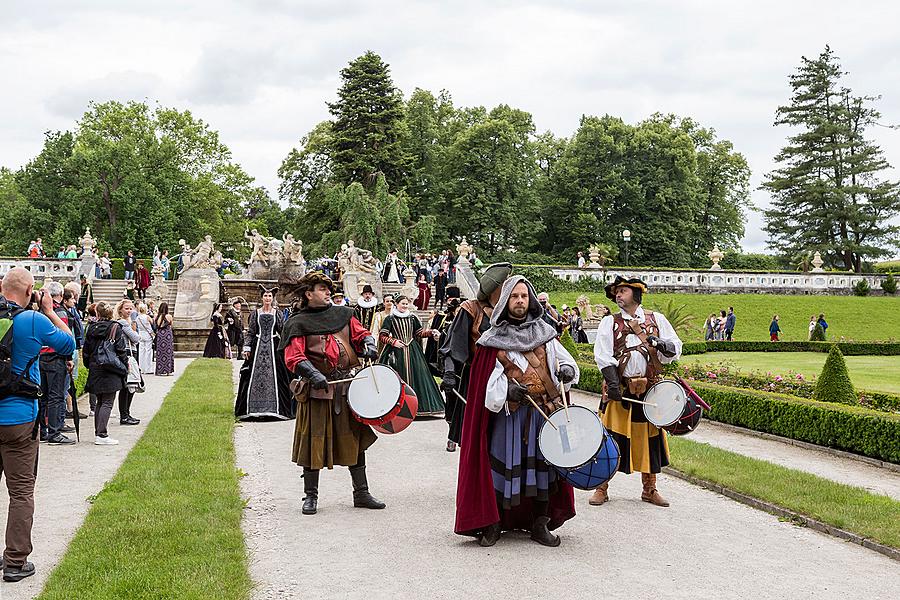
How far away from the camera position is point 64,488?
327 inches

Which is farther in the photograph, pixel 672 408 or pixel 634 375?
A: pixel 634 375

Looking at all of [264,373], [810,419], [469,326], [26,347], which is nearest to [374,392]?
[469,326]

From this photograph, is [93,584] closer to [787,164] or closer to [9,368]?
[9,368]

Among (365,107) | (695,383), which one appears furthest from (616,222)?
(695,383)

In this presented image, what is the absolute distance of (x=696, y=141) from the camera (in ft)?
222

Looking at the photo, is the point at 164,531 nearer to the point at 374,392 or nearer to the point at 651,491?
the point at 374,392

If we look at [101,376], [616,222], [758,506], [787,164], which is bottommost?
[758,506]

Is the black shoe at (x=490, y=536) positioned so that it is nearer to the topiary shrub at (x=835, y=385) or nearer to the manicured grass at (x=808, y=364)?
the topiary shrub at (x=835, y=385)

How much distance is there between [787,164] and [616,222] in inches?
525

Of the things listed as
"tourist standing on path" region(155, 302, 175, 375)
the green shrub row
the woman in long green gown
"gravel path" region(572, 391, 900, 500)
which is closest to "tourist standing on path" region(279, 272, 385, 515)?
"gravel path" region(572, 391, 900, 500)

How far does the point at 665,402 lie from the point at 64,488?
5.36m

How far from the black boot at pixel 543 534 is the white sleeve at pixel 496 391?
0.85 metres

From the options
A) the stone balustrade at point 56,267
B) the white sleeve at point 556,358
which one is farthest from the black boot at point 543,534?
the stone balustrade at point 56,267

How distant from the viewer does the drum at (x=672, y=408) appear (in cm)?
756
